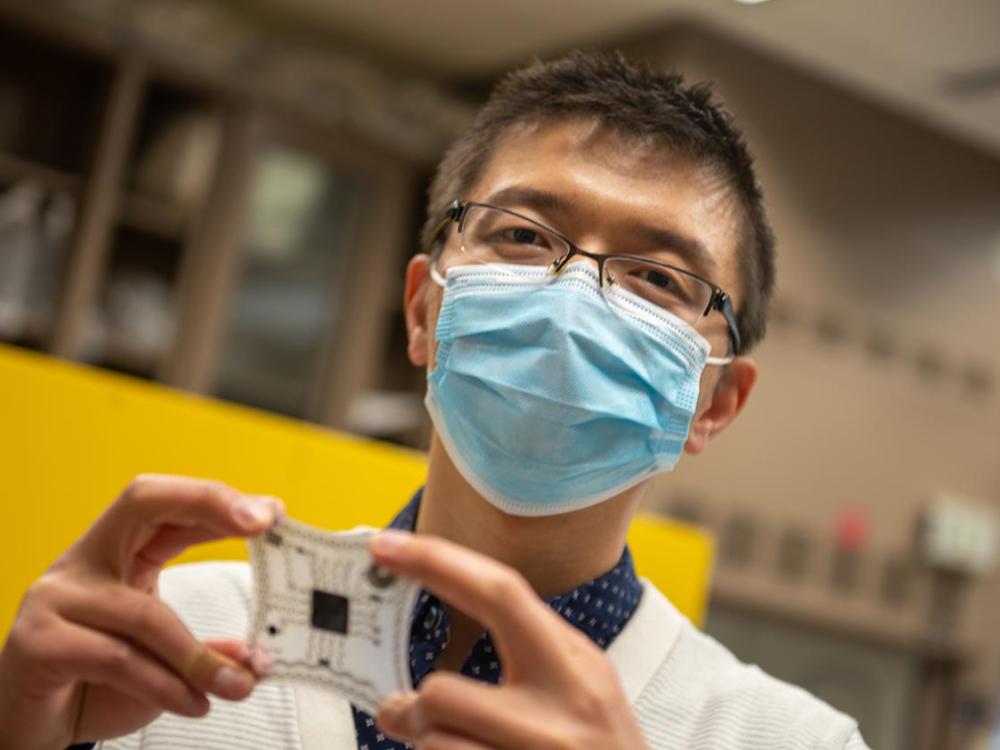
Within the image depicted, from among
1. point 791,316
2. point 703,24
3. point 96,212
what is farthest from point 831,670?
point 96,212

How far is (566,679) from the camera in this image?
0.76m

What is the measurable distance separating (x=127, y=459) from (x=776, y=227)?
11.3ft

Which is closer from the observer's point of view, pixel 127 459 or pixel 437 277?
pixel 437 277

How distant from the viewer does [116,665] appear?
856mm

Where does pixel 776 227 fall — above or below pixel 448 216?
above

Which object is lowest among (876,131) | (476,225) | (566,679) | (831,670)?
(831,670)

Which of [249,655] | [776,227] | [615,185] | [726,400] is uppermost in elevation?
[776,227]

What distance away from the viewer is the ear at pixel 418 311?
55.1 inches

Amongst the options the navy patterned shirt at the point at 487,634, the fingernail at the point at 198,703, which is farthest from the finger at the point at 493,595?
the navy patterned shirt at the point at 487,634

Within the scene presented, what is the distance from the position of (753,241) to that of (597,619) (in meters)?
0.48

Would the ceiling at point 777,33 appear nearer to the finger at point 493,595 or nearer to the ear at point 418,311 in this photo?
the ear at point 418,311

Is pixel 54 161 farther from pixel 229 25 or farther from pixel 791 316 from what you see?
pixel 791 316

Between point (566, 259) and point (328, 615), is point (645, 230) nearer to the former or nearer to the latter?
point (566, 259)

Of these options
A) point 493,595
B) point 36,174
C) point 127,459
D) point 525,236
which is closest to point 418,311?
point 525,236
